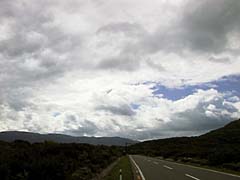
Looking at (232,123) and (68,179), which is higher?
(232,123)

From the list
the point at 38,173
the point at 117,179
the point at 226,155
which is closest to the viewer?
the point at 38,173

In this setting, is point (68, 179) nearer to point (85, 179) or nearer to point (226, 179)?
point (85, 179)

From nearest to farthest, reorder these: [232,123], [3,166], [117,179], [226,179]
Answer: [3,166] → [226,179] → [117,179] → [232,123]

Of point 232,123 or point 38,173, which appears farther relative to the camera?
point 232,123

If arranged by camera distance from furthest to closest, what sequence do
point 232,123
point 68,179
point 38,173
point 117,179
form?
1. point 232,123
2. point 117,179
3. point 68,179
4. point 38,173

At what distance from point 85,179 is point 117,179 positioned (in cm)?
189

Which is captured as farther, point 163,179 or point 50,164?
point 163,179

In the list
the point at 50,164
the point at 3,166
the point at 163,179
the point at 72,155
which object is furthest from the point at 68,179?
the point at 72,155

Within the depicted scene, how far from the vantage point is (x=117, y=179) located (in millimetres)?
20906

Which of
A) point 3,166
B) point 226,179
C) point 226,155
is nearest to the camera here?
point 3,166

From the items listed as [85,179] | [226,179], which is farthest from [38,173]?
[226,179]

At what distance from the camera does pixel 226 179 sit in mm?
19547

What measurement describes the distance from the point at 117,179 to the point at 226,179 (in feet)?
19.6

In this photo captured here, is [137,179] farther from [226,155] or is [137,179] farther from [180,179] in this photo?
[226,155]
